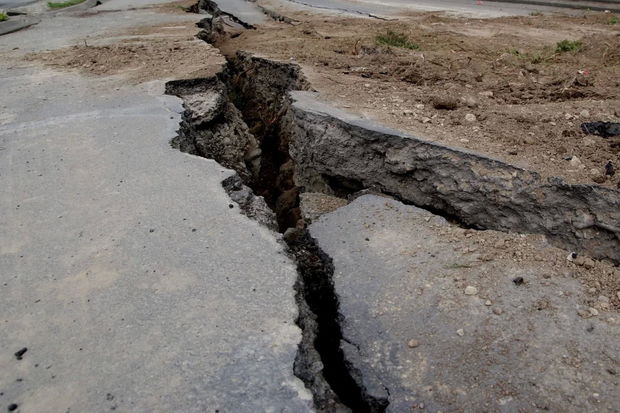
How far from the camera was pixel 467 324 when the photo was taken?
226 cm

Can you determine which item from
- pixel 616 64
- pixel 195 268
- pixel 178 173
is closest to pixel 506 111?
pixel 616 64

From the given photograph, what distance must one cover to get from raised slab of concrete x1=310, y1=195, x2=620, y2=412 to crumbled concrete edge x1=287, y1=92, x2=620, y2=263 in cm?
37

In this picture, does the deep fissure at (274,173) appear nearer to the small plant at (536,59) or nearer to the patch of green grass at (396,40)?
the patch of green grass at (396,40)

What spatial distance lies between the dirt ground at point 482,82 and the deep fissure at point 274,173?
458mm

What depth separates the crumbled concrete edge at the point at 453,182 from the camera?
2962mm

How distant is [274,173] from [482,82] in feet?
7.54

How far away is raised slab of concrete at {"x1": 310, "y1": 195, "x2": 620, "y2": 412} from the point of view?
1.97 meters

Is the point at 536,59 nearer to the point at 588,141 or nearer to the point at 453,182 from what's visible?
the point at 588,141

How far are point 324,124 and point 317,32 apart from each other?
13.1 feet

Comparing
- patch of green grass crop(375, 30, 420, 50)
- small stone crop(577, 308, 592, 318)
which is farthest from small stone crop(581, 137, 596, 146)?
patch of green grass crop(375, 30, 420, 50)

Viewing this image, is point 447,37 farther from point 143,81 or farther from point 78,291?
point 78,291

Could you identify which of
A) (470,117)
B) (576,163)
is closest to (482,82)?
(470,117)

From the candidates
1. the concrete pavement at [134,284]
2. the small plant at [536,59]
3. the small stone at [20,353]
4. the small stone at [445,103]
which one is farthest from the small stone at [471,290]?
the small plant at [536,59]

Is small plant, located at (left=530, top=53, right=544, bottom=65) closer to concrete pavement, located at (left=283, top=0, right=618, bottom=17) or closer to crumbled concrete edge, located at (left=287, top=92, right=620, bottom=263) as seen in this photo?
crumbled concrete edge, located at (left=287, top=92, right=620, bottom=263)
